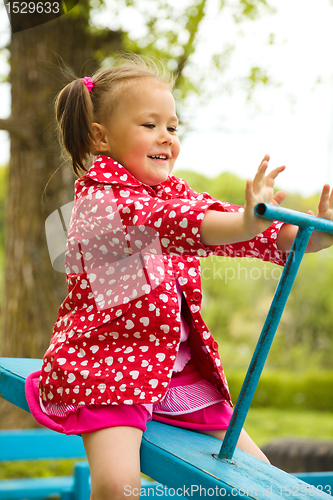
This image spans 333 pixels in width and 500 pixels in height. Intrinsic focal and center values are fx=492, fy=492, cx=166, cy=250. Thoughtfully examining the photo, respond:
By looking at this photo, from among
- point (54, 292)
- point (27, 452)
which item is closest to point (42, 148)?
point (54, 292)

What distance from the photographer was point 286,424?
337 inches

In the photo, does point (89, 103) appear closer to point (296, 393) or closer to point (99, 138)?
point (99, 138)

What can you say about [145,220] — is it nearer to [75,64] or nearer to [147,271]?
[147,271]

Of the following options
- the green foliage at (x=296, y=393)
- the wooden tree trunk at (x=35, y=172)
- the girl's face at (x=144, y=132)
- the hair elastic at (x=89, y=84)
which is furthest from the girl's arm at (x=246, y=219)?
the green foliage at (x=296, y=393)

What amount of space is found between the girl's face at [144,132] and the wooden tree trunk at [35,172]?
6.36ft

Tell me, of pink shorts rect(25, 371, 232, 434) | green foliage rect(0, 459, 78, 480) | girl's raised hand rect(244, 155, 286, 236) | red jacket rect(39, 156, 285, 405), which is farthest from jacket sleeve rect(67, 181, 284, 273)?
green foliage rect(0, 459, 78, 480)

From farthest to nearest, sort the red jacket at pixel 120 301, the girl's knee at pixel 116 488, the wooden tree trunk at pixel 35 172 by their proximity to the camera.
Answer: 1. the wooden tree trunk at pixel 35 172
2. the red jacket at pixel 120 301
3. the girl's knee at pixel 116 488

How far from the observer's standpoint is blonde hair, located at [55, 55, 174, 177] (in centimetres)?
135

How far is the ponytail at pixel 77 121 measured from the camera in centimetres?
137

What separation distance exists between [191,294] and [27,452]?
173 centimetres

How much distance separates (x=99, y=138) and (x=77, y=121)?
8 cm

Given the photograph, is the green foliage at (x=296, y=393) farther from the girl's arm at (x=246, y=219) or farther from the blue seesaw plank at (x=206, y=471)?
the girl's arm at (x=246, y=219)

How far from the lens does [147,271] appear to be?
4.03ft

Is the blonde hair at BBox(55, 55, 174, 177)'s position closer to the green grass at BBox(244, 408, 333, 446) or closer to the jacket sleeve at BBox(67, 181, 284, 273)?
the jacket sleeve at BBox(67, 181, 284, 273)
